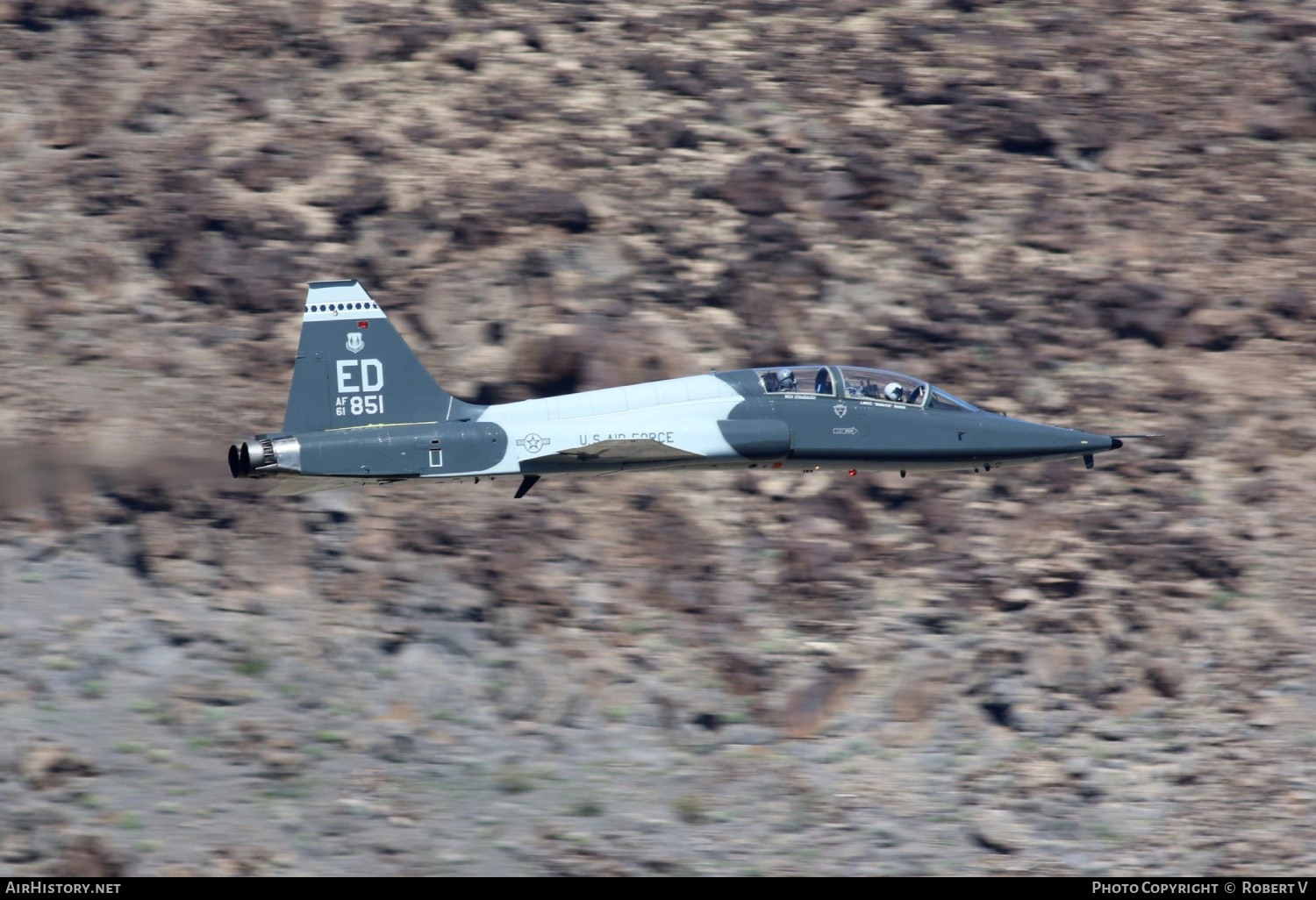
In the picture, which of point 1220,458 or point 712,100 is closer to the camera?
point 1220,458

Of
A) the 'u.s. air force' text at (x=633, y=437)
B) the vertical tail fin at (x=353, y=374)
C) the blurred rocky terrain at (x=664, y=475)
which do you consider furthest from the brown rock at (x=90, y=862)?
the 'u.s. air force' text at (x=633, y=437)

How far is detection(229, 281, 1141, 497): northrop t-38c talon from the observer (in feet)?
80.3

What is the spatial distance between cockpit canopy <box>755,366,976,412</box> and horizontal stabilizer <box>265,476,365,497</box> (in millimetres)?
6967

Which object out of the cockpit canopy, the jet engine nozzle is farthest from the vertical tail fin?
the cockpit canopy

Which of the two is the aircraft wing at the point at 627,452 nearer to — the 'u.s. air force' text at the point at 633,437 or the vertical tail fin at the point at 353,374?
the 'u.s. air force' text at the point at 633,437

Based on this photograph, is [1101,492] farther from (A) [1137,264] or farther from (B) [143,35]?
(B) [143,35]

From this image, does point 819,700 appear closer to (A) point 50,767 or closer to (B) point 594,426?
(B) point 594,426

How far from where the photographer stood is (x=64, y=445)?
108 feet

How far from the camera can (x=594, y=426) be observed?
25.3 meters

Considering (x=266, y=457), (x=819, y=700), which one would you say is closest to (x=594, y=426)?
(x=266, y=457)

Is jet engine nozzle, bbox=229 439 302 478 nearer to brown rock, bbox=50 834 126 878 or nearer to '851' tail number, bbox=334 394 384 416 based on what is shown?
'851' tail number, bbox=334 394 384 416

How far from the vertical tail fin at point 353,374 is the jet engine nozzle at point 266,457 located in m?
0.44
